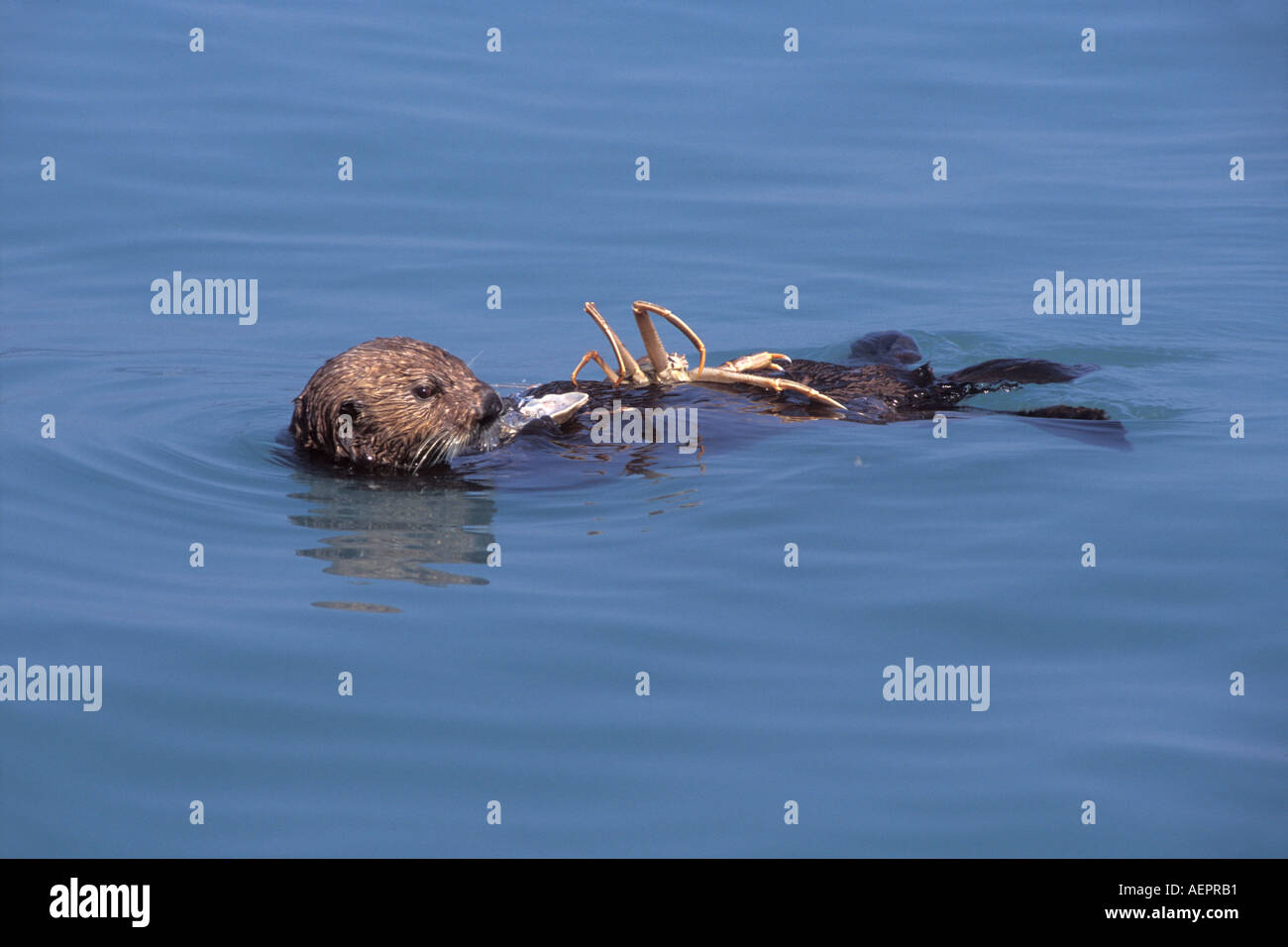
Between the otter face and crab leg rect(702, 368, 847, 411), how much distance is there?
1.23 m

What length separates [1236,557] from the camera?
5.81 m

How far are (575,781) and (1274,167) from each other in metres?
13.4

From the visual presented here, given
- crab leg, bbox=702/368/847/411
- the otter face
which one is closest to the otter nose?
the otter face

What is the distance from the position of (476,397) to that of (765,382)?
1.53 metres

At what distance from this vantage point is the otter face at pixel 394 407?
21.7 feet

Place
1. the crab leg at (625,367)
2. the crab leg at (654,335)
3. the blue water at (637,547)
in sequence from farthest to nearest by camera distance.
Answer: the crab leg at (625,367) < the crab leg at (654,335) < the blue water at (637,547)

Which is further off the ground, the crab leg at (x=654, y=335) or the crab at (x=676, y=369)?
the crab leg at (x=654, y=335)

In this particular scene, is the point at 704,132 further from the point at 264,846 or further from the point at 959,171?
the point at 264,846

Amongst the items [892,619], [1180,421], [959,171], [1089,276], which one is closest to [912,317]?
[1089,276]

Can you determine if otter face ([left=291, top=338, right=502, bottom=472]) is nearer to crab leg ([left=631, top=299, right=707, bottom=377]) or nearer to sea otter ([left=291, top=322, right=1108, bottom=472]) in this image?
sea otter ([left=291, top=322, right=1108, bottom=472])

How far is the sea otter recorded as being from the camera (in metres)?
6.65

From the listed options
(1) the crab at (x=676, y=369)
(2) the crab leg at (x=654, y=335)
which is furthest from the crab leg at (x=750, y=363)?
(2) the crab leg at (x=654, y=335)

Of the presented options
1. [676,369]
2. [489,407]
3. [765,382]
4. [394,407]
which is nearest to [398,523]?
[394,407]

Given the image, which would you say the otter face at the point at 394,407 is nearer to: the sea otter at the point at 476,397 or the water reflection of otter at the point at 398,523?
the sea otter at the point at 476,397
